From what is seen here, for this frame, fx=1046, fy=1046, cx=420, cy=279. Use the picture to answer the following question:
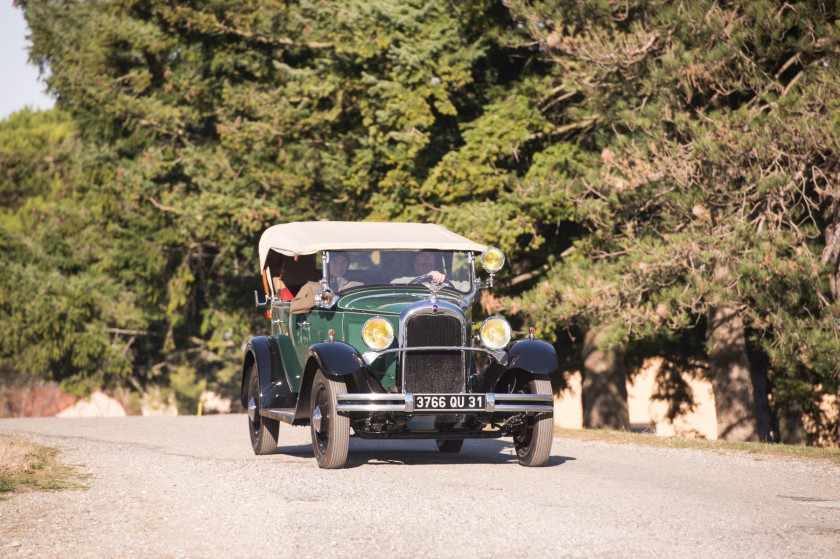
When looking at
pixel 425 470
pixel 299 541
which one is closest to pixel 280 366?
pixel 425 470

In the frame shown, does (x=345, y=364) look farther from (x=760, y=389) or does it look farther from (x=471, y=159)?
(x=760, y=389)

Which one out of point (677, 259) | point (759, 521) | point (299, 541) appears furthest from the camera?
point (677, 259)

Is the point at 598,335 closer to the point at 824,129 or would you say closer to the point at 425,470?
the point at 824,129

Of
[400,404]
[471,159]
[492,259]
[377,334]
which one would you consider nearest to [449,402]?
[400,404]

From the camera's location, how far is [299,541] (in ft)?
19.9

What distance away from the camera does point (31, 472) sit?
9117 mm

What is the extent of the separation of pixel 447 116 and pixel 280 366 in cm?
1058

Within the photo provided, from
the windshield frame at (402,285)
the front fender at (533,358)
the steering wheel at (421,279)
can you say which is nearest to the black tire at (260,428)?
the windshield frame at (402,285)

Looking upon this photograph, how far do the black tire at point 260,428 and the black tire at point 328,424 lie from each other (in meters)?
1.63

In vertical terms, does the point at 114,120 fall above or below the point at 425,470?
above

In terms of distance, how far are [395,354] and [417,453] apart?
7.81ft

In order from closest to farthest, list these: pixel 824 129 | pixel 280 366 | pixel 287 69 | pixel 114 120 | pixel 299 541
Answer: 1. pixel 299 541
2. pixel 280 366
3. pixel 824 129
4. pixel 287 69
5. pixel 114 120

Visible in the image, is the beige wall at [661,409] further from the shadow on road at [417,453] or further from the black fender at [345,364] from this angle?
the black fender at [345,364]

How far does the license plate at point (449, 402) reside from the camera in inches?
364
